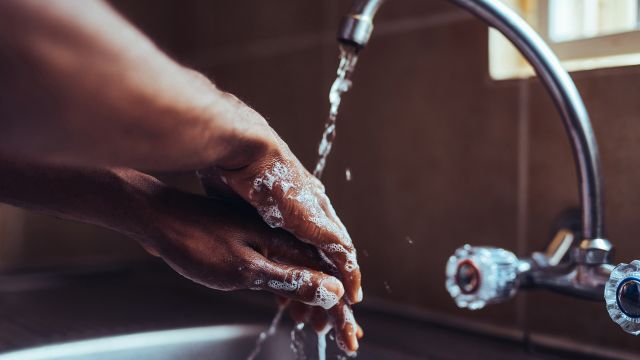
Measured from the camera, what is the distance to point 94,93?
0.40 m

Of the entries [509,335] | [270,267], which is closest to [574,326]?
[509,335]

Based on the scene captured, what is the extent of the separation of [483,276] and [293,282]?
188 mm

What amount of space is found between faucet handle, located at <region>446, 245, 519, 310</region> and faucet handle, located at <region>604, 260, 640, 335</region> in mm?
110

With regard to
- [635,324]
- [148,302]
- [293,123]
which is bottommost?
[148,302]

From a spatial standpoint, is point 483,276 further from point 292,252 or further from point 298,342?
point 298,342

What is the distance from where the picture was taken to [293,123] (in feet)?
3.55

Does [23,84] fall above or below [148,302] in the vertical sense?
above

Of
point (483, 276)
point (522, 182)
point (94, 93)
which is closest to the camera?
point (94, 93)

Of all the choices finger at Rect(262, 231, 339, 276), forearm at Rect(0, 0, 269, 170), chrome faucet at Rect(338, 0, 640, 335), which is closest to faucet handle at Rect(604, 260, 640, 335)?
chrome faucet at Rect(338, 0, 640, 335)

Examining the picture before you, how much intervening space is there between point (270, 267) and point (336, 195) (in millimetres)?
454

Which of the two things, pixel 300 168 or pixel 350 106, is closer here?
pixel 300 168

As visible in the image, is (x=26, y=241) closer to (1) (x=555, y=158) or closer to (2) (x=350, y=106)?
(2) (x=350, y=106)

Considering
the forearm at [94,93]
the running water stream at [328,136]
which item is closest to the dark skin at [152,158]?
the forearm at [94,93]

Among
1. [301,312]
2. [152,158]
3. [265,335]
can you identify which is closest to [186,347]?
[265,335]
